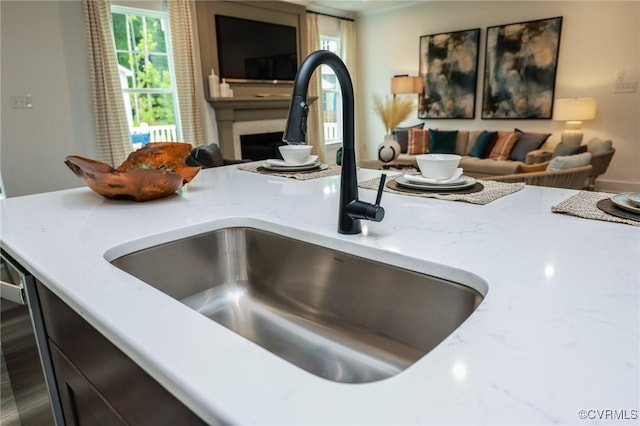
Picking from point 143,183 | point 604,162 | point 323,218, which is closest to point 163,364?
point 323,218

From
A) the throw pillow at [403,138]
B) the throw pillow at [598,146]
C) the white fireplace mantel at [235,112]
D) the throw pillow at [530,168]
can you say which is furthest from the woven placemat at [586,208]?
the throw pillow at [403,138]

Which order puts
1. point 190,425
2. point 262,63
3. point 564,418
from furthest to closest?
point 262,63
point 190,425
point 564,418

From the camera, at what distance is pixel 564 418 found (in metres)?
0.34

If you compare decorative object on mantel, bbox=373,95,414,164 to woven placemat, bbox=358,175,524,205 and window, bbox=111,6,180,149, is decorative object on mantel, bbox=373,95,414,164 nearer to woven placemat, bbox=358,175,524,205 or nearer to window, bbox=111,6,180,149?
window, bbox=111,6,180,149

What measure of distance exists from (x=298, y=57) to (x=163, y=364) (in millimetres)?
6240

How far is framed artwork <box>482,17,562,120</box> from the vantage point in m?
5.19

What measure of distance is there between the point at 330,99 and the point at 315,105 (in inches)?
27.1

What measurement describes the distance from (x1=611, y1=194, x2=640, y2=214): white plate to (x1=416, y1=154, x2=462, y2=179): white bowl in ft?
1.29

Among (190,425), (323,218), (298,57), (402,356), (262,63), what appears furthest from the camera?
(298,57)

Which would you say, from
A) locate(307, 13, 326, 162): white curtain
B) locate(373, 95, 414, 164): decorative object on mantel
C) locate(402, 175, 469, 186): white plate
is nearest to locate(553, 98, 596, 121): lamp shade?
locate(373, 95, 414, 164): decorative object on mantel

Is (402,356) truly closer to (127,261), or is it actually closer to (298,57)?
(127,261)

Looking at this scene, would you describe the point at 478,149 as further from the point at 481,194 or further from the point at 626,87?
the point at 481,194

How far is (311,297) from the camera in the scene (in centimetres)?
95

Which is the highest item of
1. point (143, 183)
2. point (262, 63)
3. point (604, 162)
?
point (262, 63)
